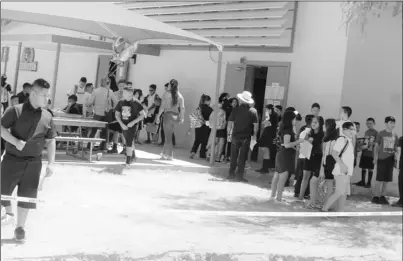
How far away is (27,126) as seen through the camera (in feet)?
17.2

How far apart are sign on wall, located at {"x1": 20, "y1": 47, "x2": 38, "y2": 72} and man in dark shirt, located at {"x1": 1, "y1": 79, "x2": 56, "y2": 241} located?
52.3 feet

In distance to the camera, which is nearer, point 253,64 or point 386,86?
point 386,86

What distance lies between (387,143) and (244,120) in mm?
2343

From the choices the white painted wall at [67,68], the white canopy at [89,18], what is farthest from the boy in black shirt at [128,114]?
the white painted wall at [67,68]

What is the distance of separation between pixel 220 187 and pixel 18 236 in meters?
5.62

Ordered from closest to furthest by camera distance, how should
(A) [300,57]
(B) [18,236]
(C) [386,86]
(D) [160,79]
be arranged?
(B) [18,236], (C) [386,86], (A) [300,57], (D) [160,79]

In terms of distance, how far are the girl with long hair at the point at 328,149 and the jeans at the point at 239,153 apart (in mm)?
2317

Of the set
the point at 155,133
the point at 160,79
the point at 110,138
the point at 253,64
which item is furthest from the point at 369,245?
the point at 160,79

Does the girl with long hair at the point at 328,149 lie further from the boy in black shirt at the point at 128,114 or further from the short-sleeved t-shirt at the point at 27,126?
the short-sleeved t-shirt at the point at 27,126

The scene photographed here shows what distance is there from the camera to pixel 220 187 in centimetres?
1057

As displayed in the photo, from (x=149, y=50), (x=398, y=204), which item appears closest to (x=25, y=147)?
(x=398, y=204)

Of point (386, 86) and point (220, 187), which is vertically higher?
point (386, 86)

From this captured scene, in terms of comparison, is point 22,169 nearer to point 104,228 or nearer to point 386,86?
point 104,228

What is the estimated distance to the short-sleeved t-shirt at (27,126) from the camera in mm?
5215
